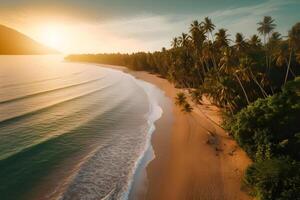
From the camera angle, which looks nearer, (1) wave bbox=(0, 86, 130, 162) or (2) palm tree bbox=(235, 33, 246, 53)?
(1) wave bbox=(0, 86, 130, 162)

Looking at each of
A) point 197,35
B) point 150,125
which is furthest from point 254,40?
point 150,125

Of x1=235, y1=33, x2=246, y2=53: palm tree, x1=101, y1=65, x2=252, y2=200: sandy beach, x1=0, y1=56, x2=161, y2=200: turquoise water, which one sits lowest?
x1=101, y1=65, x2=252, y2=200: sandy beach

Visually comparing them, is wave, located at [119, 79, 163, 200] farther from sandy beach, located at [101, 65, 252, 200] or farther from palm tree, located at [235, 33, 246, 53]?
palm tree, located at [235, 33, 246, 53]

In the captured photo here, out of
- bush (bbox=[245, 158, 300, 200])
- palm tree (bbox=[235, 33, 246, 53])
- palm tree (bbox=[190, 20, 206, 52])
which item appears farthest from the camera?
palm tree (bbox=[190, 20, 206, 52])

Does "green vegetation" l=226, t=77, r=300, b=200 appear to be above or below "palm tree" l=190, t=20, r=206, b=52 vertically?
below

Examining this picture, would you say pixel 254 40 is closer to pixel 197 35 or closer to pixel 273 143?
pixel 197 35

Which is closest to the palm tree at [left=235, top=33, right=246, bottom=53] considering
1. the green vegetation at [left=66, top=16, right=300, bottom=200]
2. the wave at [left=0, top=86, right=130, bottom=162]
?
the green vegetation at [left=66, top=16, right=300, bottom=200]

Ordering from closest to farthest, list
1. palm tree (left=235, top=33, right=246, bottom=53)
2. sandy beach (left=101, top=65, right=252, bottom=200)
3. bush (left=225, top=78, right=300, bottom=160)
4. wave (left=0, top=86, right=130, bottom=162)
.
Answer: sandy beach (left=101, top=65, right=252, bottom=200) < bush (left=225, top=78, right=300, bottom=160) < wave (left=0, top=86, right=130, bottom=162) < palm tree (left=235, top=33, right=246, bottom=53)

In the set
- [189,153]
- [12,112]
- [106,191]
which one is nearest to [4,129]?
[12,112]

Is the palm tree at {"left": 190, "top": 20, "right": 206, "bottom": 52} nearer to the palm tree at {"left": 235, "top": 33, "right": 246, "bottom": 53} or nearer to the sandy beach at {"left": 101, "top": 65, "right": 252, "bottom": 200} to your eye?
the palm tree at {"left": 235, "top": 33, "right": 246, "bottom": 53}
